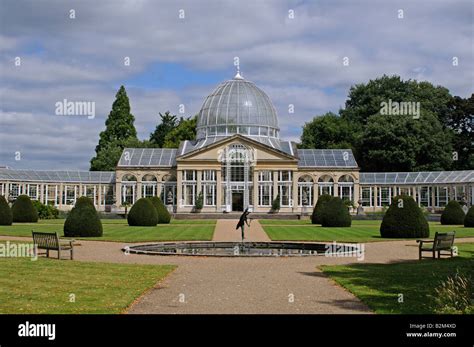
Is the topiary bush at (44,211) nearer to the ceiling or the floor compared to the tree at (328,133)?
nearer to the floor

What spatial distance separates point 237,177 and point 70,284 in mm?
51086

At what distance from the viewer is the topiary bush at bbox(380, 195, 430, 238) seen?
30.0m

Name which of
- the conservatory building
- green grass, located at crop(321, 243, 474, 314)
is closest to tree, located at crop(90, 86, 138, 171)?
the conservatory building

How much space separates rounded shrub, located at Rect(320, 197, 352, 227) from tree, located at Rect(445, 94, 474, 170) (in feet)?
122

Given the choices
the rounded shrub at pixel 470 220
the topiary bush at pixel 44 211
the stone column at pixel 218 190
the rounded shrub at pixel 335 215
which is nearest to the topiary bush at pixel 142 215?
the rounded shrub at pixel 335 215

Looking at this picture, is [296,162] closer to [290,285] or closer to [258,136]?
[258,136]

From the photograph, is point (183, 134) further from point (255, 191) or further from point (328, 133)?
point (255, 191)

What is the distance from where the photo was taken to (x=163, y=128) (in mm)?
95938

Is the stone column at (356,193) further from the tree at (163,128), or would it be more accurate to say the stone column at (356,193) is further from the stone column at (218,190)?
the tree at (163,128)

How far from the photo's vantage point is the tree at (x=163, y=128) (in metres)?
95.2

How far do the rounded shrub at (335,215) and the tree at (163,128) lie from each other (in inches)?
2245

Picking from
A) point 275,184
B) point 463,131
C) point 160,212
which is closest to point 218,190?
point 275,184
